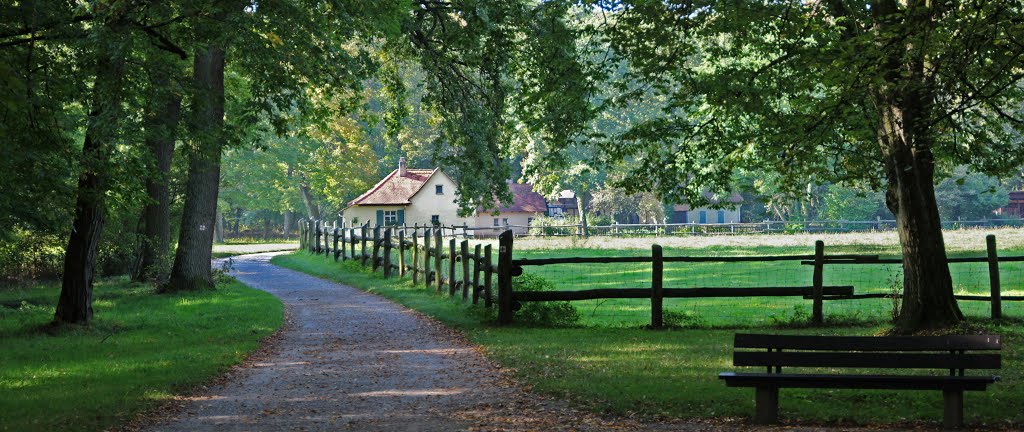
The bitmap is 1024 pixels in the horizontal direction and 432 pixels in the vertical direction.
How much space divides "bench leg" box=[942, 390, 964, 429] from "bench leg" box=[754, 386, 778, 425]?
1.32 metres

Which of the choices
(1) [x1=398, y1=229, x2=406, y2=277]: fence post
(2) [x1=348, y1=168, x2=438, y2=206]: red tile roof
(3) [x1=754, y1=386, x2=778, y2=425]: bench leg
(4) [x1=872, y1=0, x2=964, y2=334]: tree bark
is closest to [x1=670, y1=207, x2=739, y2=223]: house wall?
(2) [x1=348, y1=168, x2=438, y2=206]: red tile roof

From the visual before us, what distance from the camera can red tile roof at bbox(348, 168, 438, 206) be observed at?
230ft

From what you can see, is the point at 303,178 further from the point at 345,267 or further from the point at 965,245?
the point at 965,245

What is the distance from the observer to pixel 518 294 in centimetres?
1625

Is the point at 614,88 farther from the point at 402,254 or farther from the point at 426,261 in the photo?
the point at 402,254

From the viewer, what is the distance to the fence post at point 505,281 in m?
16.2

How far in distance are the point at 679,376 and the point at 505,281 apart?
20.1 feet

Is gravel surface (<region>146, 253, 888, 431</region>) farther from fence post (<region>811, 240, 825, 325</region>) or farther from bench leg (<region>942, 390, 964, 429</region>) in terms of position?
fence post (<region>811, 240, 825, 325</region>)

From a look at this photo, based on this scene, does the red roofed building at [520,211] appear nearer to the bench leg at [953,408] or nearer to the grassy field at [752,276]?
the grassy field at [752,276]

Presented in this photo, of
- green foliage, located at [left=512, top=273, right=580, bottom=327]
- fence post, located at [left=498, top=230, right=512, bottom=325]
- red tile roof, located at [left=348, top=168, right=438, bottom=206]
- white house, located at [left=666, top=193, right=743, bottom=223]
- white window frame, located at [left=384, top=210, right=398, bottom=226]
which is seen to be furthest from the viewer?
white house, located at [left=666, top=193, right=743, bottom=223]

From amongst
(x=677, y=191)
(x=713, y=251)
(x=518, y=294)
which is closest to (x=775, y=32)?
(x=677, y=191)

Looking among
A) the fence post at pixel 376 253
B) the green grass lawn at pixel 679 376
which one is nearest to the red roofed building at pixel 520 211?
the fence post at pixel 376 253

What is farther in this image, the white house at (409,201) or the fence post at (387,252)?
the white house at (409,201)

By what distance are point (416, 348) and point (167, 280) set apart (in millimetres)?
12184
